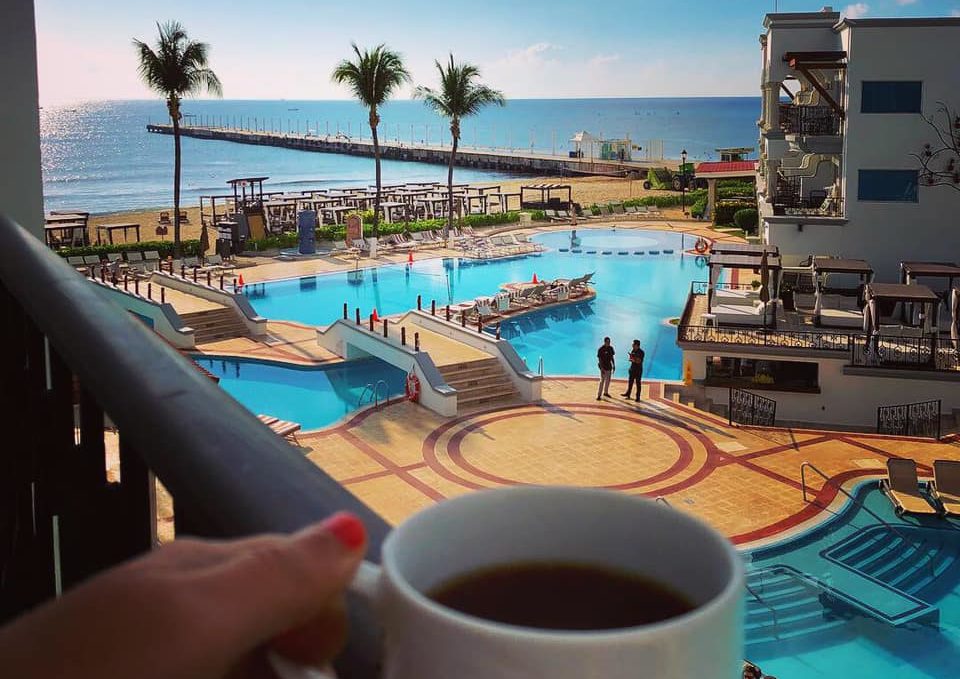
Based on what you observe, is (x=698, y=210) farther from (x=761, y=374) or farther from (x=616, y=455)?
(x=616, y=455)

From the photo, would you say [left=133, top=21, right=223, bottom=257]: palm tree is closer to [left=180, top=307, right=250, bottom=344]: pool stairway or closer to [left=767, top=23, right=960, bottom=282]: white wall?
[left=180, top=307, right=250, bottom=344]: pool stairway

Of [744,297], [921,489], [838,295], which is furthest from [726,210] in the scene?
[921,489]

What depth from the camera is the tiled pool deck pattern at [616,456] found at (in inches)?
623

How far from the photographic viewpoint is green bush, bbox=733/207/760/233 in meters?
46.6

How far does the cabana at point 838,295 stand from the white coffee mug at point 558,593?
76.2 ft

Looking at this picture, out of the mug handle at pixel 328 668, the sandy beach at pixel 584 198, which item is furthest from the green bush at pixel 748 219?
the mug handle at pixel 328 668

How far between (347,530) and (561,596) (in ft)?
1.20

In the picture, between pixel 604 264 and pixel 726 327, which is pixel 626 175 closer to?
pixel 604 264

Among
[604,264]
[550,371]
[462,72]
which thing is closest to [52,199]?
[462,72]

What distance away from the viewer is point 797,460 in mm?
17750

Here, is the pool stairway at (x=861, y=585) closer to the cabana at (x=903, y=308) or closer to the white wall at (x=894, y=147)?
the cabana at (x=903, y=308)

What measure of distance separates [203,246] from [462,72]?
18228 mm

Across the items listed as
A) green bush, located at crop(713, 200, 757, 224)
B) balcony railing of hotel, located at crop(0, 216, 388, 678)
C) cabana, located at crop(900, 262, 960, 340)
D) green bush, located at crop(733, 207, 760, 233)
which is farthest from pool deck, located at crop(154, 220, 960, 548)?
green bush, located at crop(713, 200, 757, 224)

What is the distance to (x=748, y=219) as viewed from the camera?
46719 millimetres
